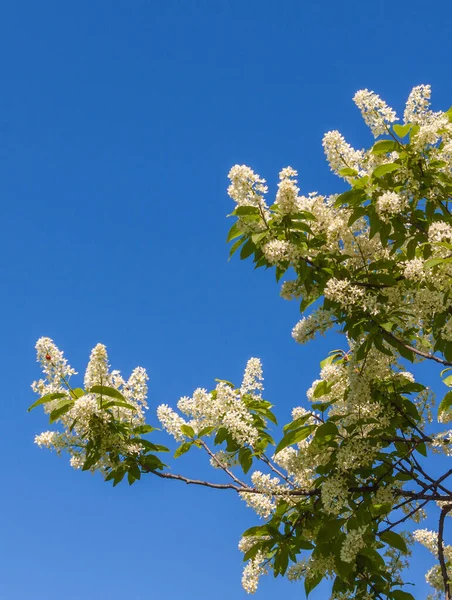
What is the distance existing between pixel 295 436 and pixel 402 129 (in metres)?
2.30

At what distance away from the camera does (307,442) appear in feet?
16.8

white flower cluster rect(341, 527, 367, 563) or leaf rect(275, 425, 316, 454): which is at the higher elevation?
leaf rect(275, 425, 316, 454)

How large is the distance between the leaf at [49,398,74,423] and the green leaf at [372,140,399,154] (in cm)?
276

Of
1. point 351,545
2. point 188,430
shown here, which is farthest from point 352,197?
point 351,545

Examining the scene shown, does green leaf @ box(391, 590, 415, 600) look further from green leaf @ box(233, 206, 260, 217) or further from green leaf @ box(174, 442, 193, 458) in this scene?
green leaf @ box(233, 206, 260, 217)

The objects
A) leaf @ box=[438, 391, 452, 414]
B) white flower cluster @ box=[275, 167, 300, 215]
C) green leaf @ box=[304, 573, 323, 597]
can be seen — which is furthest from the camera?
leaf @ box=[438, 391, 452, 414]

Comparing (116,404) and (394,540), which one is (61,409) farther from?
(394,540)

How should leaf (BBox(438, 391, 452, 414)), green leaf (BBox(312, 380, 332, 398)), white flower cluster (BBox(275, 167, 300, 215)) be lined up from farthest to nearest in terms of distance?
green leaf (BBox(312, 380, 332, 398)), leaf (BBox(438, 391, 452, 414)), white flower cluster (BBox(275, 167, 300, 215))

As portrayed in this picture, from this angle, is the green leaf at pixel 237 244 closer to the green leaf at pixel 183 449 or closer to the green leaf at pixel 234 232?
the green leaf at pixel 234 232

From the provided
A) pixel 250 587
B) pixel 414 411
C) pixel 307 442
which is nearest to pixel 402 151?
pixel 414 411

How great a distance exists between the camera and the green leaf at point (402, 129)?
14.8ft

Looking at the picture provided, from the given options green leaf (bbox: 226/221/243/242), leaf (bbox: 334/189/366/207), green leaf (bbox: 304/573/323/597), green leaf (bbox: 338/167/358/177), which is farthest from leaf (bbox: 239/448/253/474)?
green leaf (bbox: 338/167/358/177)

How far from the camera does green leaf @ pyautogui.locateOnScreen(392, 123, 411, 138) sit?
451 cm

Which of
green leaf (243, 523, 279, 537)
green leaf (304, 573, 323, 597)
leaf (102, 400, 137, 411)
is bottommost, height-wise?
green leaf (304, 573, 323, 597)
